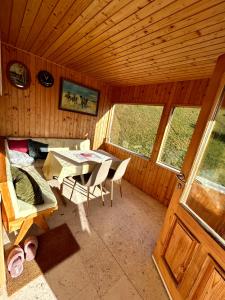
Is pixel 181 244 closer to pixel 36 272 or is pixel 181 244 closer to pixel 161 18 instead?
pixel 36 272

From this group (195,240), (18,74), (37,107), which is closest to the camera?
(195,240)

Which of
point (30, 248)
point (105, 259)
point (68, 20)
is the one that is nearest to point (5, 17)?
point (68, 20)

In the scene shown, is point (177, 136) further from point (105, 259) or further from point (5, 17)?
point (5, 17)

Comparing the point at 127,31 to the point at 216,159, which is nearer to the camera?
the point at 216,159

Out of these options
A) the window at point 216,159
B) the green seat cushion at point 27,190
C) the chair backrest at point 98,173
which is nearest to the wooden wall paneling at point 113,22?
the window at point 216,159

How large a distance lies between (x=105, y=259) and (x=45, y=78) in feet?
10.7

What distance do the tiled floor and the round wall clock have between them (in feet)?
7.44

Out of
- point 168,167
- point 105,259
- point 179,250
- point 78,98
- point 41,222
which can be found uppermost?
point 78,98

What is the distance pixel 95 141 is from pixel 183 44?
3146 mm

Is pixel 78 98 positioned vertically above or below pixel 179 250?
above

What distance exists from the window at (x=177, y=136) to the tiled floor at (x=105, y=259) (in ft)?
3.72

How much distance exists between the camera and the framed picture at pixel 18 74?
2.61 m

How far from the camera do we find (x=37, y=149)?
293 cm

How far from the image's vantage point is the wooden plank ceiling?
3.84 ft
